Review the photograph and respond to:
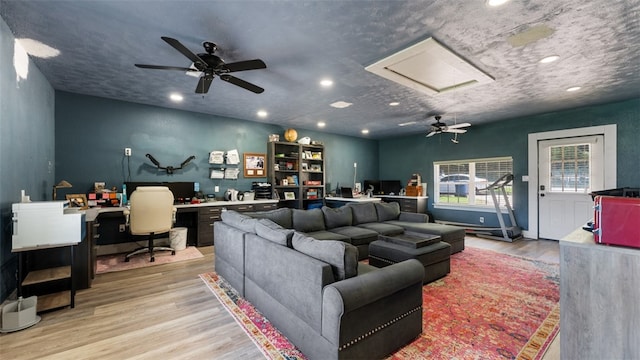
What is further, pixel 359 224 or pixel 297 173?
pixel 297 173

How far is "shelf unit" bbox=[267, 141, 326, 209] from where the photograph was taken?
6422 mm

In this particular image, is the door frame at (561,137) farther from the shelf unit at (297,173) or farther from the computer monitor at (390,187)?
the shelf unit at (297,173)

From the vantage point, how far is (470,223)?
259 inches

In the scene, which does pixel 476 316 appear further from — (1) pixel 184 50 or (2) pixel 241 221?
(1) pixel 184 50

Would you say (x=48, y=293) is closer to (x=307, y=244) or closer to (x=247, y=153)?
(x=307, y=244)

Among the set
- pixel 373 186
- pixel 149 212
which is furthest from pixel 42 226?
pixel 373 186

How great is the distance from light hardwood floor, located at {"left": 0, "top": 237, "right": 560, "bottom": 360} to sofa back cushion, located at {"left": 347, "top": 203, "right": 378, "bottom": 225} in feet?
8.83

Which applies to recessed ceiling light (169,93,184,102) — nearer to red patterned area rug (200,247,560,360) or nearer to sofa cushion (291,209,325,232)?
sofa cushion (291,209,325,232)

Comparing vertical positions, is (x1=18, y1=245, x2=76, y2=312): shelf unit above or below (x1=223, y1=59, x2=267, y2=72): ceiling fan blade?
below

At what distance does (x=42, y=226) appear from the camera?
7.78 ft

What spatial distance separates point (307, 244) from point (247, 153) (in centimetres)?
447

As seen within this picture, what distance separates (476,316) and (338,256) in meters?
1.63

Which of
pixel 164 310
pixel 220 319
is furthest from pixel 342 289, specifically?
Answer: pixel 164 310

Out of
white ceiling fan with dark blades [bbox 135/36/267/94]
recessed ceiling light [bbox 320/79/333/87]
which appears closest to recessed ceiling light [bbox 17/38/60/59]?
white ceiling fan with dark blades [bbox 135/36/267/94]
